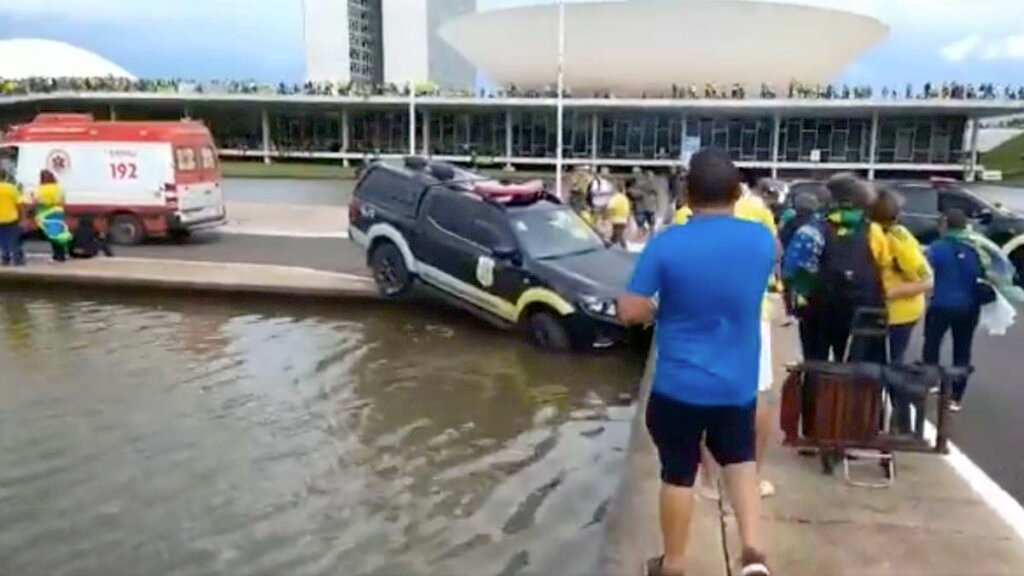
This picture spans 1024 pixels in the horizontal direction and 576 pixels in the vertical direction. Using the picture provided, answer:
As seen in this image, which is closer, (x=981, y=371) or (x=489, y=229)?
(x=981, y=371)

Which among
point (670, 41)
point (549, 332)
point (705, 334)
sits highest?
point (670, 41)

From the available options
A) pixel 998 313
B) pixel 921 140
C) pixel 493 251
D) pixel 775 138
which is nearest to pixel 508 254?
pixel 493 251

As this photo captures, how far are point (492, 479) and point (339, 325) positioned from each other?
5.66m

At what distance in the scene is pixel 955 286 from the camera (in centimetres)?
722

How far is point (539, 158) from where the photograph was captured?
57.3 metres

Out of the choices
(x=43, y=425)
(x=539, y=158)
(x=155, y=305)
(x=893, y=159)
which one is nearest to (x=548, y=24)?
(x=539, y=158)

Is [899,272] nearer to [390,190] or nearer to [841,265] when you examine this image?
[841,265]

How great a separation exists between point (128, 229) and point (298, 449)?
Result: 1312 cm

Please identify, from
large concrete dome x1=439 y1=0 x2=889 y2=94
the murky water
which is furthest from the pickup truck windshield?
large concrete dome x1=439 y1=0 x2=889 y2=94

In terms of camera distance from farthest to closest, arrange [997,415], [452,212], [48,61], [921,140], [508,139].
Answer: [48,61]
[508,139]
[921,140]
[452,212]
[997,415]

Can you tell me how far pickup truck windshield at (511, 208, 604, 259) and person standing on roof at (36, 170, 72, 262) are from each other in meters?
8.19

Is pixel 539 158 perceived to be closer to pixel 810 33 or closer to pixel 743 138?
pixel 743 138

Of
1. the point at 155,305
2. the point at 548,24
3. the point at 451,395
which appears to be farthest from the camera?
the point at 548,24

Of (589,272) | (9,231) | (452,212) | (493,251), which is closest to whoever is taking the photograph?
(589,272)
